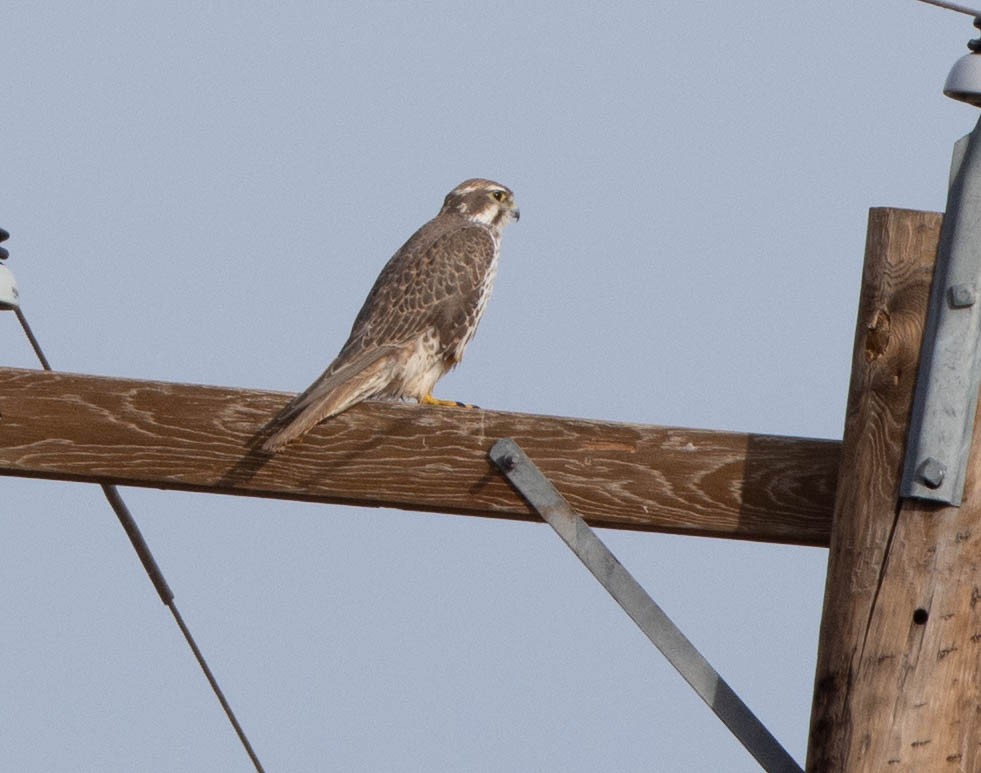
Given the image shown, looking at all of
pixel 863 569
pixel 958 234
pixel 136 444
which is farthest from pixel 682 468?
pixel 136 444

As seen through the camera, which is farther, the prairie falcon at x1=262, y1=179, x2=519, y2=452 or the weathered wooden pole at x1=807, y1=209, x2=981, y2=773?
the prairie falcon at x1=262, y1=179, x2=519, y2=452

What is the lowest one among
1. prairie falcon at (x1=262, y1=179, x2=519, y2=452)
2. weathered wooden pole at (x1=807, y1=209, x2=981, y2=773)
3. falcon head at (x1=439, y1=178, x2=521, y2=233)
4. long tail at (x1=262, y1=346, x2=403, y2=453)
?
weathered wooden pole at (x1=807, y1=209, x2=981, y2=773)

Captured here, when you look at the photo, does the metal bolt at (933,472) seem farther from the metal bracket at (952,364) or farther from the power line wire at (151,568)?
Result: the power line wire at (151,568)

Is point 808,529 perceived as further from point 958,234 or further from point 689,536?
point 958,234

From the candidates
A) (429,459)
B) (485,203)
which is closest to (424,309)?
(485,203)

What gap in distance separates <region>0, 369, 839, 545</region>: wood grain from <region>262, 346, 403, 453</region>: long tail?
0.10 ft

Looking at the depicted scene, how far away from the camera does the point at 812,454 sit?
9.23 ft

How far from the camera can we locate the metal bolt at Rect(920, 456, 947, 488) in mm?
2414

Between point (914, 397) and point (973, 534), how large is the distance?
0.79 feet

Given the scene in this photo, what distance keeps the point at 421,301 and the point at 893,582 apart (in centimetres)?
328

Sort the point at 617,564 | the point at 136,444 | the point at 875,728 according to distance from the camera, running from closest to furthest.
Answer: the point at 875,728 → the point at 617,564 → the point at 136,444

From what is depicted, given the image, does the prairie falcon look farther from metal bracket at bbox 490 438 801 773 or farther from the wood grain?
metal bracket at bbox 490 438 801 773

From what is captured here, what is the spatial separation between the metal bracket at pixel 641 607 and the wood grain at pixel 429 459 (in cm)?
4

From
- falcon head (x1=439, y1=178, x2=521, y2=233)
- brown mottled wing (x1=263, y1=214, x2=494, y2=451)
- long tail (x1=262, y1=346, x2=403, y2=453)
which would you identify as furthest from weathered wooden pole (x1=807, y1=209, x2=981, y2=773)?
falcon head (x1=439, y1=178, x2=521, y2=233)
